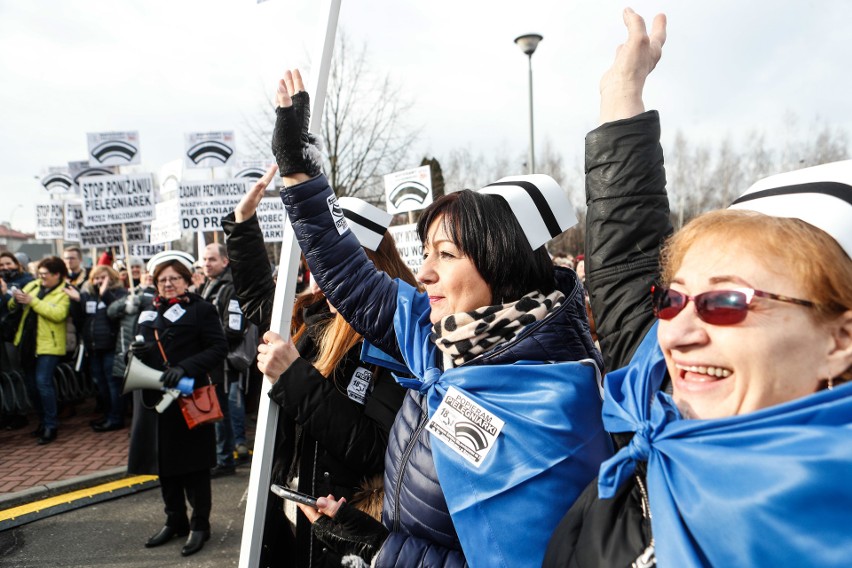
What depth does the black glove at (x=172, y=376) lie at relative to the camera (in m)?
4.13

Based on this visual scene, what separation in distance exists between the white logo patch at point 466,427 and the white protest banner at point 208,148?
9636 mm

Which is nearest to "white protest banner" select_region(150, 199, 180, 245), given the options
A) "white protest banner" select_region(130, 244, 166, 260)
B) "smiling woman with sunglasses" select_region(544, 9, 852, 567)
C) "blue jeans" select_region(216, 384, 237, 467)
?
"white protest banner" select_region(130, 244, 166, 260)

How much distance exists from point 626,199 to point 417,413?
0.82 meters

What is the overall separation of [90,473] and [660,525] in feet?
18.7

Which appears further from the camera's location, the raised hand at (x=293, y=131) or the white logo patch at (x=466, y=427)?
the raised hand at (x=293, y=131)

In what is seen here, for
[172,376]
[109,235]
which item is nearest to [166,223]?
[109,235]

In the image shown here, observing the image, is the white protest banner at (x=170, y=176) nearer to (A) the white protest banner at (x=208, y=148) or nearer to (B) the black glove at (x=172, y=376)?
(A) the white protest banner at (x=208, y=148)

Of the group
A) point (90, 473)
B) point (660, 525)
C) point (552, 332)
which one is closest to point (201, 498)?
point (90, 473)

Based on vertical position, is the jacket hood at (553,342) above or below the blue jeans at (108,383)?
above

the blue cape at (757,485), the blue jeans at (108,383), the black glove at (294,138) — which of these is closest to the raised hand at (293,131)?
the black glove at (294,138)

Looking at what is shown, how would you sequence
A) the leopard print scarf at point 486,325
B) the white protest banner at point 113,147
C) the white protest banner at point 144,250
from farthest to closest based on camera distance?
the white protest banner at point 144,250, the white protest banner at point 113,147, the leopard print scarf at point 486,325

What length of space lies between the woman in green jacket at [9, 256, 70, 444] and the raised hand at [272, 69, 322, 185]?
6056mm

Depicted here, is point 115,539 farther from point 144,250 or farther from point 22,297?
point 144,250

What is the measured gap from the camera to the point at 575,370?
153cm
